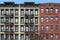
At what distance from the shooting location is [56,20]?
293 ft

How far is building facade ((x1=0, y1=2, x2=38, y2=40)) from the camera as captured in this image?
89.5 metres

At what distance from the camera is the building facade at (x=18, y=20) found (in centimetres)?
8950

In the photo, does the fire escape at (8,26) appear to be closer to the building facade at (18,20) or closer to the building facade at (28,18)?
the building facade at (18,20)

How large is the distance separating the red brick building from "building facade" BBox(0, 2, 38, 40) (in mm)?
2198

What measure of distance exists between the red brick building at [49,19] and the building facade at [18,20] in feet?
7.21

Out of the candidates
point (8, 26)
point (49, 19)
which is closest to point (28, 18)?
point (49, 19)

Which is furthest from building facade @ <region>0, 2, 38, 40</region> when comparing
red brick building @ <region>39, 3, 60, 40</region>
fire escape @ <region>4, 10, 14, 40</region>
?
red brick building @ <region>39, 3, 60, 40</region>

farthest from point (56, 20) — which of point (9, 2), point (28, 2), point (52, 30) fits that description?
point (9, 2)

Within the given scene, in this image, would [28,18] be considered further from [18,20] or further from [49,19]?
[49,19]

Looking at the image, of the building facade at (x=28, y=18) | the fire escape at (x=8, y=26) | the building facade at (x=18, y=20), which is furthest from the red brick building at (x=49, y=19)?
the fire escape at (x=8, y=26)

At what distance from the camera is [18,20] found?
90375 mm

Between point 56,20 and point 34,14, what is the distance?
26.5ft

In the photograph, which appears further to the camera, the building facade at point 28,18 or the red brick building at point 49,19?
the building facade at point 28,18

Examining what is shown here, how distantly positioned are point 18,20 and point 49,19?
1109 cm
